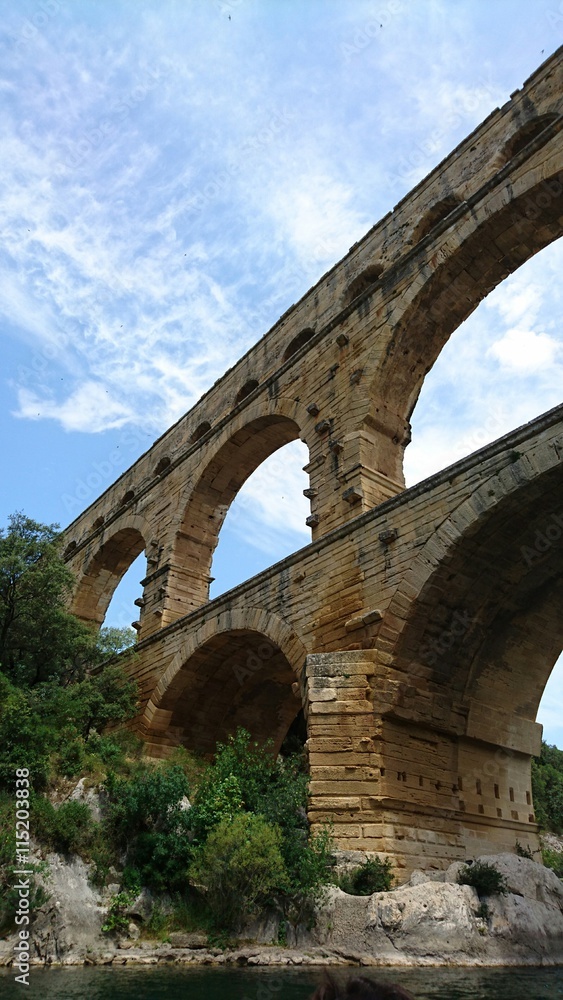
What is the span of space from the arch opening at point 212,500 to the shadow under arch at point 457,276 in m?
3.52

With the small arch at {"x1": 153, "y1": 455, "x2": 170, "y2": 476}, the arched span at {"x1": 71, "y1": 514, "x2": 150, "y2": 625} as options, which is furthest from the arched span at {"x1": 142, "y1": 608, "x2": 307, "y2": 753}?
the small arch at {"x1": 153, "y1": 455, "x2": 170, "y2": 476}

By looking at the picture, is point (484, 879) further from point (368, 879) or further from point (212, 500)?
point (212, 500)

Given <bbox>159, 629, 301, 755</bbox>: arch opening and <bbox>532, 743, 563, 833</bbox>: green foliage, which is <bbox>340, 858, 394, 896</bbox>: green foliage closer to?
<bbox>159, 629, 301, 755</bbox>: arch opening

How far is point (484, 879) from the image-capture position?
275 inches

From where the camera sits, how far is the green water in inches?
191

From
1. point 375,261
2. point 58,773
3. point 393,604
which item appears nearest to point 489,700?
point 393,604

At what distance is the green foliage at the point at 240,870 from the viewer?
6.93 metres

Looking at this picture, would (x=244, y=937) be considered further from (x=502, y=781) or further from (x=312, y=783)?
(x=502, y=781)

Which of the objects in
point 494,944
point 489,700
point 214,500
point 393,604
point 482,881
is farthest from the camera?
point 214,500

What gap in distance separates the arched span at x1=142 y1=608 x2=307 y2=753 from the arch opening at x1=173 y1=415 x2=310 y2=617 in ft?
8.53

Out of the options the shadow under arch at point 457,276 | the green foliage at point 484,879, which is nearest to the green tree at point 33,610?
the shadow under arch at point 457,276

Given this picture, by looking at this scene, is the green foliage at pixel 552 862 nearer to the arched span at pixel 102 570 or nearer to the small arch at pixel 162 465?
the arched span at pixel 102 570

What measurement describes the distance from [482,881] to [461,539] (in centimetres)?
345

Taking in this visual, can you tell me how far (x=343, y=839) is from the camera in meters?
7.45
